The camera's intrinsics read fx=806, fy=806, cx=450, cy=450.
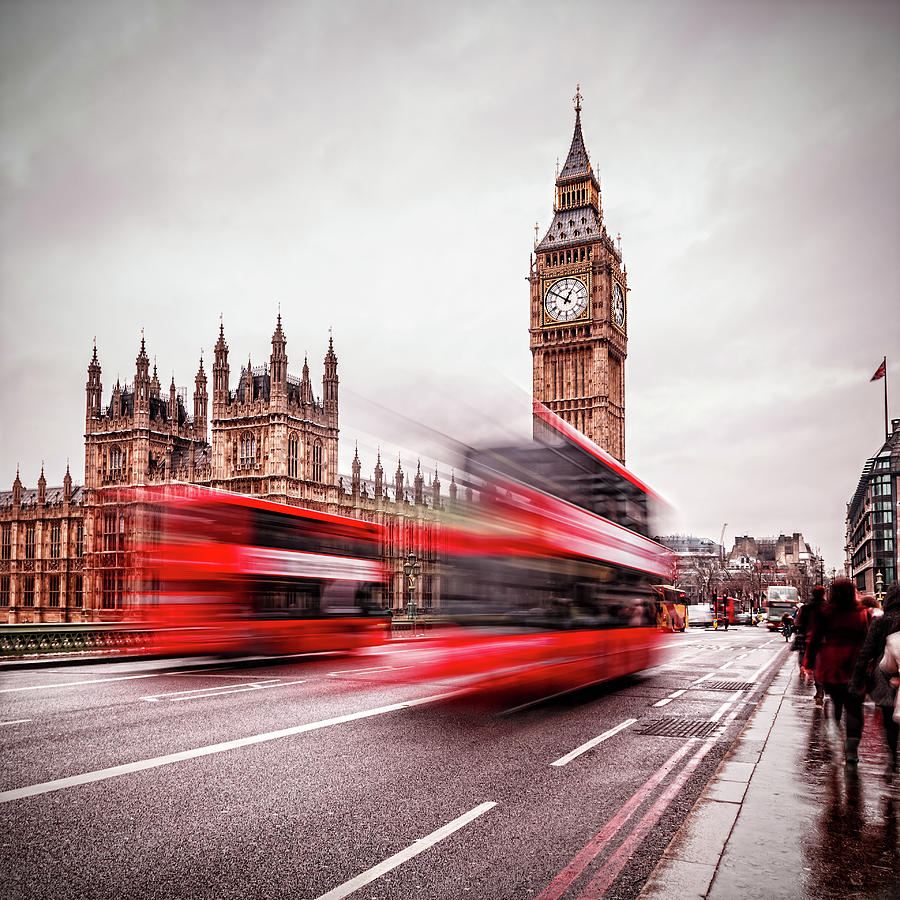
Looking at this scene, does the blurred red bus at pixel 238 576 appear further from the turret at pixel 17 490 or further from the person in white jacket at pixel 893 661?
the turret at pixel 17 490

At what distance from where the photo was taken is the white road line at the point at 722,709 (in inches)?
505

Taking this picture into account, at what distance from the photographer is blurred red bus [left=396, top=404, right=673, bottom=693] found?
1123cm

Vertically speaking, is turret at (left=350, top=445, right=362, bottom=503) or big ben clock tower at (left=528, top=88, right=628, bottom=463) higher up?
big ben clock tower at (left=528, top=88, right=628, bottom=463)

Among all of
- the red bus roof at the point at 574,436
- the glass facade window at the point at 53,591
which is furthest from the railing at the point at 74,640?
the glass facade window at the point at 53,591

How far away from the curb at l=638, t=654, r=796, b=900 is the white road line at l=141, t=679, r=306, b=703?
9.15 meters

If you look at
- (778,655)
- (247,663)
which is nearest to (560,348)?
(778,655)

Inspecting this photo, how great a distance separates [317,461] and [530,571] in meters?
55.6

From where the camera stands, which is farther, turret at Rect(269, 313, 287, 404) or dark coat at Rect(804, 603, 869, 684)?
turret at Rect(269, 313, 287, 404)

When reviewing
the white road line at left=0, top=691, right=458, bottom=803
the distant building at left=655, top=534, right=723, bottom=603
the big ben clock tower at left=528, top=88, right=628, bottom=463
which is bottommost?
the distant building at left=655, top=534, right=723, bottom=603

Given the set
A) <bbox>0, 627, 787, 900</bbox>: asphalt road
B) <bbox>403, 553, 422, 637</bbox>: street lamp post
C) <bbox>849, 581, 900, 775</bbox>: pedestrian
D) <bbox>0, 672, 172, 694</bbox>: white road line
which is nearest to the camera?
<bbox>0, 627, 787, 900</bbox>: asphalt road

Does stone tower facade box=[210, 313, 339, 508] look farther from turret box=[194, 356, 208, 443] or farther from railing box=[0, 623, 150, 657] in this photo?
railing box=[0, 623, 150, 657]

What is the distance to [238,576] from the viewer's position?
60.7ft

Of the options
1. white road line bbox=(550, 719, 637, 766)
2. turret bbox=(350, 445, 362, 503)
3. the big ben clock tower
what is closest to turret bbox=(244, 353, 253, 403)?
turret bbox=(350, 445, 362, 503)

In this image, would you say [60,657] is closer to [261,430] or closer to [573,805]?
[573,805]
